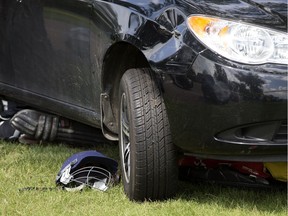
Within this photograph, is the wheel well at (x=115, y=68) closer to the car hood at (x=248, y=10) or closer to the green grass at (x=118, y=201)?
the green grass at (x=118, y=201)

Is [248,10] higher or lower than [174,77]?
higher

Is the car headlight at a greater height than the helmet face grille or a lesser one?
greater

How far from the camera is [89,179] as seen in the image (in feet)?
13.7

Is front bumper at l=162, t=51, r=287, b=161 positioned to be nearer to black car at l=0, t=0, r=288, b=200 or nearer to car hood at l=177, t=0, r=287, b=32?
black car at l=0, t=0, r=288, b=200

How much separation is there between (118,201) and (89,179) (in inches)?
14.1

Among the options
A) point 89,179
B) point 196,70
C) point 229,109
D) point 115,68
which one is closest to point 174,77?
point 196,70

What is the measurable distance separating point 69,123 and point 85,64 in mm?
1081

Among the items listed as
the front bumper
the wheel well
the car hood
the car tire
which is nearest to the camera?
the front bumper

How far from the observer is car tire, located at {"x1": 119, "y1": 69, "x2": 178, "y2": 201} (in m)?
3.63

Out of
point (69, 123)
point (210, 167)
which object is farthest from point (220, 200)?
point (69, 123)

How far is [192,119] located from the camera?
135 inches

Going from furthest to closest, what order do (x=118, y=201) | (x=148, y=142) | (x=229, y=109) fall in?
(x=118, y=201), (x=148, y=142), (x=229, y=109)

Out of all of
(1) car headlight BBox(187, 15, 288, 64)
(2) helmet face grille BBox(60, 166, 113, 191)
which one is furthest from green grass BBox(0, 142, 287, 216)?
(1) car headlight BBox(187, 15, 288, 64)

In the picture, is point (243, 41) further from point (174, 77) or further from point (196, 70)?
point (174, 77)
